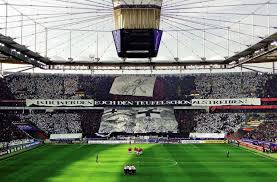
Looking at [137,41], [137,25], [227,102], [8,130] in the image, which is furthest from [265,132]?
[137,25]

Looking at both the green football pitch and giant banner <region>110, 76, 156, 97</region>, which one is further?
giant banner <region>110, 76, 156, 97</region>

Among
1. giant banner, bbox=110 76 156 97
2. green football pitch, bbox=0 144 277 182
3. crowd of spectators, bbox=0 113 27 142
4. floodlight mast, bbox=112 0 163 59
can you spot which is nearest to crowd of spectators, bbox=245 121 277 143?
green football pitch, bbox=0 144 277 182

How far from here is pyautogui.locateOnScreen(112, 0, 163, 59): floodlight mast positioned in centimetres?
3266

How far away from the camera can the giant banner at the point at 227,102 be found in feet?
290

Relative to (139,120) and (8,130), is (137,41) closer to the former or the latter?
(8,130)

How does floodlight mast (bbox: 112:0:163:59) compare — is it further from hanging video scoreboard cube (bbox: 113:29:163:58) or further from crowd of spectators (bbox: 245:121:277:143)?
crowd of spectators (bbox: 245:121:277:143)

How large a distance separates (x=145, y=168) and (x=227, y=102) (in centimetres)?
5170

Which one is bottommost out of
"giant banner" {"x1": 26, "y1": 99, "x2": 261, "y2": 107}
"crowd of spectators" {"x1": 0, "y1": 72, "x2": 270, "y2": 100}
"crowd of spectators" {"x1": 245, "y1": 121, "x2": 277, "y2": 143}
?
"crowd of spectators" {"x1": 245, "y1": 121, "x2": 277, "y2": 143}

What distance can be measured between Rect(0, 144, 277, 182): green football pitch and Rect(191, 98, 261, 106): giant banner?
33.9m

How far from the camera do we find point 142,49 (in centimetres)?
4497

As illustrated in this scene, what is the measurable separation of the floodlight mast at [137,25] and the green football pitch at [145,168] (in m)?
13.1

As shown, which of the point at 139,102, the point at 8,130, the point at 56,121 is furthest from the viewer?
the point at 139,102

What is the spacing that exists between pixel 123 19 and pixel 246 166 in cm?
2154

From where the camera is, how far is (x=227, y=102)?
89.8 metres
